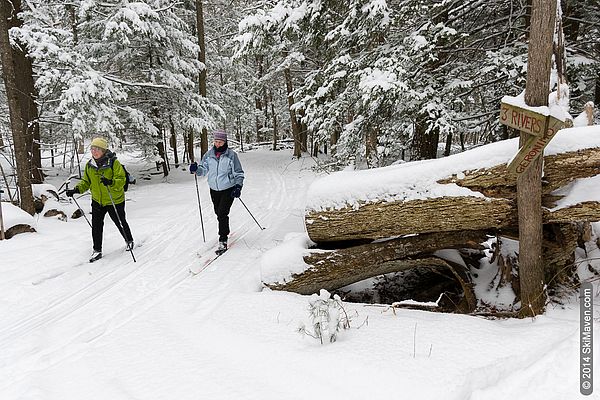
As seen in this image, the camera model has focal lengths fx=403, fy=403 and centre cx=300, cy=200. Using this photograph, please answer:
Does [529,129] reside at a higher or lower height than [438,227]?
higher

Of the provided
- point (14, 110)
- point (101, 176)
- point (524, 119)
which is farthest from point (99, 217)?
point (524, 119)

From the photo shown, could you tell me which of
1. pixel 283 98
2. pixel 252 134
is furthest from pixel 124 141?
pixel 252 134

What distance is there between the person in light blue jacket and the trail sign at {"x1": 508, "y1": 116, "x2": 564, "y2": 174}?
499 centimetres

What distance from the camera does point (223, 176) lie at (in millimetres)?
7734

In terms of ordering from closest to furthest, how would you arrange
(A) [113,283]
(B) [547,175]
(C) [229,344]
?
(C) [229,344] < (B) [547,175] < (A) [113,283]

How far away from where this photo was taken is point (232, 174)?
7.77 metres

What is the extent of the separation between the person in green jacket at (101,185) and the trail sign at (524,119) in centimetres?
639

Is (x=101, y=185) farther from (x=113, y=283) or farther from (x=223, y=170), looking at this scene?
(x=223, y=170)

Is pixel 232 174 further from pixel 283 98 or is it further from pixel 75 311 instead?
pixel 283 98

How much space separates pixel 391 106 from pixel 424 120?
69 cm

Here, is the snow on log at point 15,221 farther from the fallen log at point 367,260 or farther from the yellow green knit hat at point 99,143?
the fallen log at point 367,260

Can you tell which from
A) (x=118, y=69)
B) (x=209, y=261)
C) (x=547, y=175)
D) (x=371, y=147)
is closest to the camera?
(x=547, y=175)

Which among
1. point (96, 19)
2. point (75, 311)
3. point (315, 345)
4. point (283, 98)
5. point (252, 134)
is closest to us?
point (315, 345)

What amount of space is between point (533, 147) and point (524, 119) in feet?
0.94
